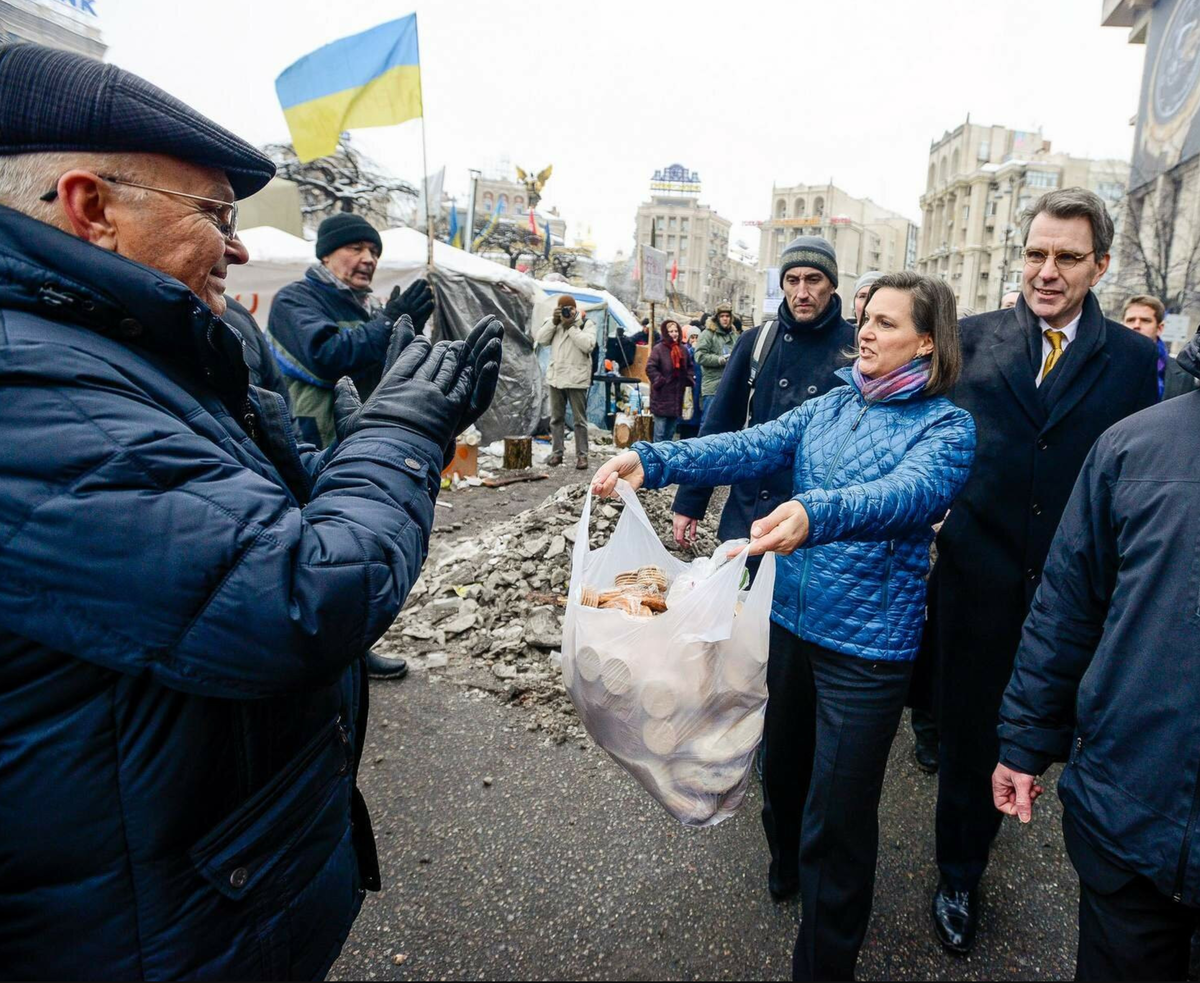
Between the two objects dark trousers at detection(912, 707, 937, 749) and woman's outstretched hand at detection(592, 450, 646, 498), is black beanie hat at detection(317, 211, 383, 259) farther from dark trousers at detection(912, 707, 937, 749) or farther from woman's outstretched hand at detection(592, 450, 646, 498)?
dark trousers at detection(912, 707, 937, 749)

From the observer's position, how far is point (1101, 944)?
1.46m

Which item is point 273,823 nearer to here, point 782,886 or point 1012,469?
point 782,886

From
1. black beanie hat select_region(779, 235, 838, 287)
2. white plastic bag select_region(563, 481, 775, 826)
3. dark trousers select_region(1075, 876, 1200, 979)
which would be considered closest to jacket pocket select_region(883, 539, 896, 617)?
white plastic bag select_region(563, 481, 775, 826)

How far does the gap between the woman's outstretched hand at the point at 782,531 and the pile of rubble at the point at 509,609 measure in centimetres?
212

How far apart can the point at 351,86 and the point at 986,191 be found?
7550 cm

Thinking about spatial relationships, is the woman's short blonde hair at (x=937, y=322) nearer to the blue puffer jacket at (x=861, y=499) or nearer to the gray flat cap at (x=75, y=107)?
the blue puffer jacket at (x=861, y=499)

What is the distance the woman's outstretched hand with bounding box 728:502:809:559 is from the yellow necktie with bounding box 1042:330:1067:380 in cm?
131

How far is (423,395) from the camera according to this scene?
1295mm

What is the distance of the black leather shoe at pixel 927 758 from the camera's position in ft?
10.7

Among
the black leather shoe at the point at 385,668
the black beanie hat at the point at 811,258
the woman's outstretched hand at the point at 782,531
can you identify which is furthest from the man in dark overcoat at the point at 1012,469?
the black leather shoe at the point at 385,668

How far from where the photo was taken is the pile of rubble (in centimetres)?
383

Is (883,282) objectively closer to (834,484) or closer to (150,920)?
(834,484)

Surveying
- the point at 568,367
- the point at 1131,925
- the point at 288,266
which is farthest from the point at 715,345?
the point at 1131,925

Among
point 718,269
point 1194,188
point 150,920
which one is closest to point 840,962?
point 150,920
